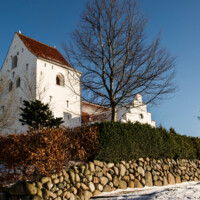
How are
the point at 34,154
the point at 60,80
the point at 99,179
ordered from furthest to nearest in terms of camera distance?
the point at 60,80 < the point at 99,179 < the point at 34,154

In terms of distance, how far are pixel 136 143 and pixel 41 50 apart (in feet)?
66.0

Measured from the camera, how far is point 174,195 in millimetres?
6184

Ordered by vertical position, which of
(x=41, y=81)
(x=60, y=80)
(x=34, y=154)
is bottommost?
(x=34, y=154)

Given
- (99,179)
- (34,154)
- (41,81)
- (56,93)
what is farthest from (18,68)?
(34,154)

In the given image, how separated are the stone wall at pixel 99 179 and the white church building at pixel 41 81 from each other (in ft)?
38.4

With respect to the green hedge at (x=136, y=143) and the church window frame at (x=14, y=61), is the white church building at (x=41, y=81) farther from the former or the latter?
the green hedge at (x=136, y=143)

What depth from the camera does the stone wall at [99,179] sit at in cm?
645

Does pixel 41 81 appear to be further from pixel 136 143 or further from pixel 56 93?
pixel 136 143

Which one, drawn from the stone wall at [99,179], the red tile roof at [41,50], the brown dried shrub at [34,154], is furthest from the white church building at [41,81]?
the brown dried shrub at [34,154]

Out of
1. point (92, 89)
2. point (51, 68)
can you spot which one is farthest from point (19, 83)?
point (92, 89)

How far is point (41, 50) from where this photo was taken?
2667 cm

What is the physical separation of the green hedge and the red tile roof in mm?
16948

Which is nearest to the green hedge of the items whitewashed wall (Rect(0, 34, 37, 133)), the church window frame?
whitewashed wall (Rect(0, 34, 37, 133))

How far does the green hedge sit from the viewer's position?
28.6 ft
